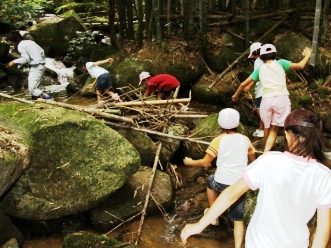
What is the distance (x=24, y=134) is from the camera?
3.94 meters

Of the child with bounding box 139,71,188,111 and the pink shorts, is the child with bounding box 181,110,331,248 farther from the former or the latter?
the child with bounding box 139,71,188,111

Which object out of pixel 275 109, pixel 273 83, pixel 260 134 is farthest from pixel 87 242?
pixel 260 134

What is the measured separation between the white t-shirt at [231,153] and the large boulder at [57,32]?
428 inches

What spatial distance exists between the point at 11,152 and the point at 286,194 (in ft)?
8.53

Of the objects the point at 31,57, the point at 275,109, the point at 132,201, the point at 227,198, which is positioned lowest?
the point at 132,201

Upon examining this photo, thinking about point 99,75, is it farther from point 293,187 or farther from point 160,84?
point 293,187

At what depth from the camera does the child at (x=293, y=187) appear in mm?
1760

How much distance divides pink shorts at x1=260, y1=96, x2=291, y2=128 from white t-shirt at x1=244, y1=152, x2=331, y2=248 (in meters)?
3.07

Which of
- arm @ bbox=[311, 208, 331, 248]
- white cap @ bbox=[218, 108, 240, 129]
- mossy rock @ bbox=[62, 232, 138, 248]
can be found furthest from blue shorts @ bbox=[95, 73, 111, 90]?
arm @ bbox=[311, 208, 331, 248]

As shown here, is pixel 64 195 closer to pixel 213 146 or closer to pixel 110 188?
pixel 110 188

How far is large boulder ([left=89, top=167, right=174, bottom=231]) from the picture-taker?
15.1 feet

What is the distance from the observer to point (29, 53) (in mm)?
7250

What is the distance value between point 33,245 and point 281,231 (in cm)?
338

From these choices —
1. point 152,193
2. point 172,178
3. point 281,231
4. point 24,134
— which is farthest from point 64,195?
point 281,231
